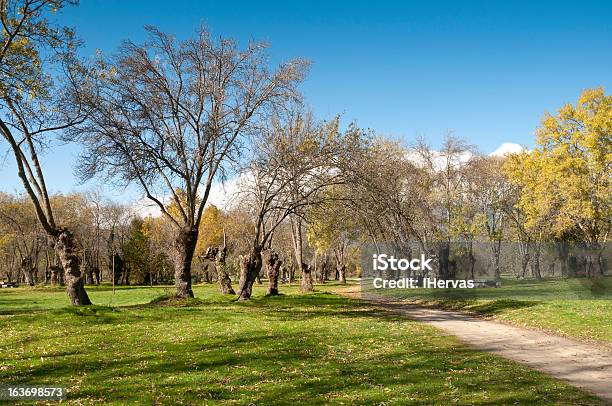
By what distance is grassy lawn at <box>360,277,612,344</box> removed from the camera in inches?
679

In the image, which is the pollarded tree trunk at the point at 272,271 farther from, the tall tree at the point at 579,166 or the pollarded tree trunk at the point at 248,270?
the tall tree at the point at 579,166

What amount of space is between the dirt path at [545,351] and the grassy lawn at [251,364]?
60cm

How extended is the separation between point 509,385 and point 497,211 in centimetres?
5178

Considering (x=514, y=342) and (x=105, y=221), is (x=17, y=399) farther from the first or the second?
(x=105, y=221)

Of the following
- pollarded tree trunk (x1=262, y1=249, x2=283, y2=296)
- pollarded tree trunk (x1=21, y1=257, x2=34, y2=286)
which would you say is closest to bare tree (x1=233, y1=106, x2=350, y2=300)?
pollarded tree trunk (x1=262, y1=249, x2=283, y2=296)

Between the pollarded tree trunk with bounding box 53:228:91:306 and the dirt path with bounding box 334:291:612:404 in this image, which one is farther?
the pollarded tree trunk with bounding box 53:228:91:306

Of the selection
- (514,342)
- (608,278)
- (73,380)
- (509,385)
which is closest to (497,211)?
(608,278)

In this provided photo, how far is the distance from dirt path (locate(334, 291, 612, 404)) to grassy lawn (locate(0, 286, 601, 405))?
1.95ft

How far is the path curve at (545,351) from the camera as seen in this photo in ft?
34.1

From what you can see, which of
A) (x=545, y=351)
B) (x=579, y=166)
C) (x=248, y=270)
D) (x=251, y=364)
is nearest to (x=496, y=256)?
(x=579, y=166)

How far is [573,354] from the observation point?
43.3 ft

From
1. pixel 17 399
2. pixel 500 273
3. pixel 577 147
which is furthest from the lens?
pixel 500 273

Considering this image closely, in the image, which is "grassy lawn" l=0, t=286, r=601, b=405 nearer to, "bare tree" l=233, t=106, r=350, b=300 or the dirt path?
the dirt path

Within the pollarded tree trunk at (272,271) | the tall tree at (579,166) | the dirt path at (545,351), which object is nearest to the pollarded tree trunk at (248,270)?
the pollarded tree trunk at (272,271)
